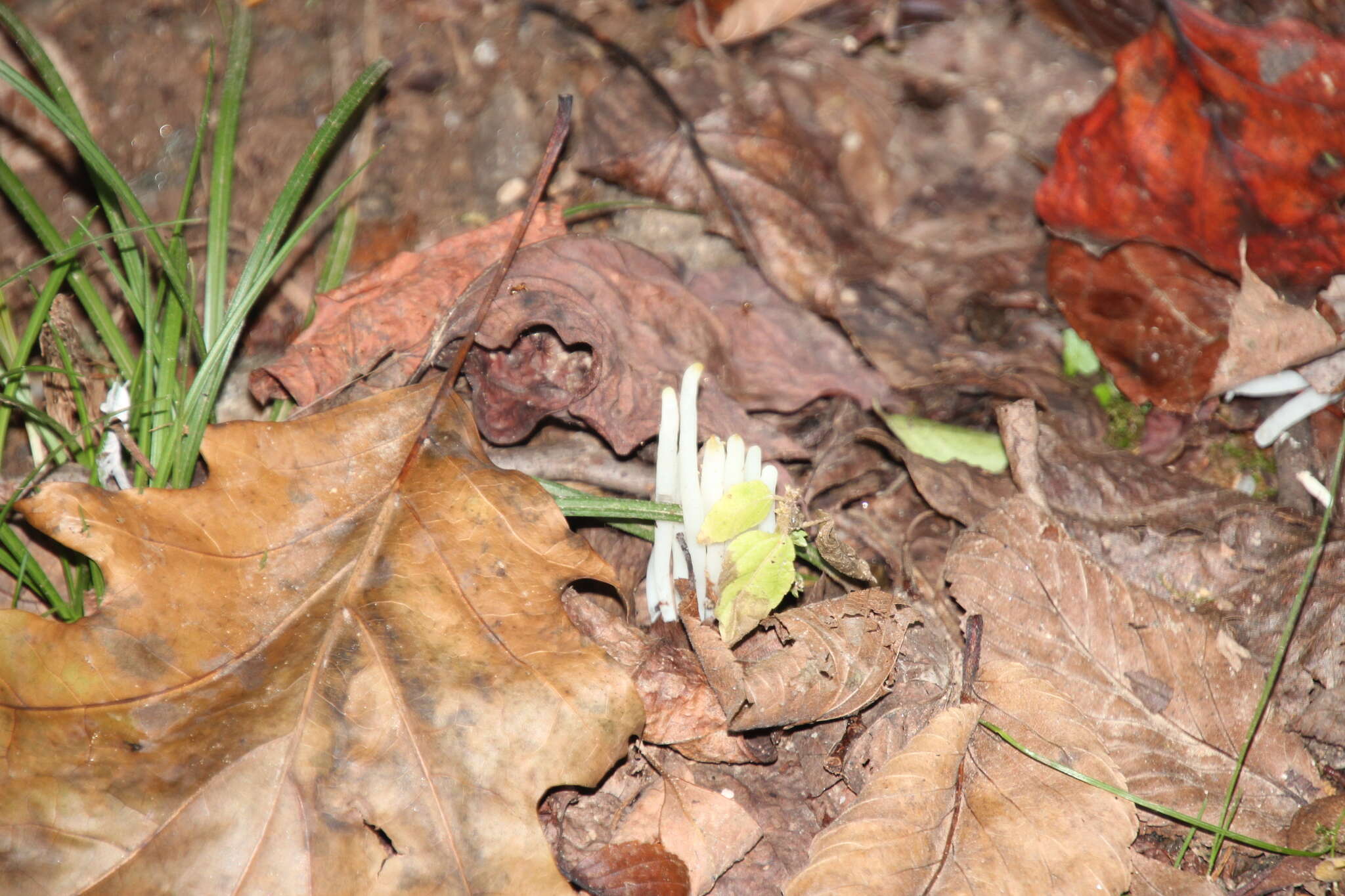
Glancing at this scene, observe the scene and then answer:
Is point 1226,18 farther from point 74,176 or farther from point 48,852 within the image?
point 48,852

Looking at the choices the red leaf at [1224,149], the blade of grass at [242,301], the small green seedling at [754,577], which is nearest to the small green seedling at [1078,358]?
the red leaf at [1224,149]

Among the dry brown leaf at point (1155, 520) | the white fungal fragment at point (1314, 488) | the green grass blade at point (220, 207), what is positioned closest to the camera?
the green grass blade at point (220, 207)

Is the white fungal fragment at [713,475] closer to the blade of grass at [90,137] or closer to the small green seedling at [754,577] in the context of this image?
the small green seedling at [754,577]

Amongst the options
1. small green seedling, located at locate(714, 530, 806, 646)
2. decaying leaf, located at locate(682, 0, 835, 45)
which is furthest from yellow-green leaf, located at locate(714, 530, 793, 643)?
decaying leaf, located at locate(682, 0, 835, 45)

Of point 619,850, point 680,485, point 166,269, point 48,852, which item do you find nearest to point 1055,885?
point 619,850

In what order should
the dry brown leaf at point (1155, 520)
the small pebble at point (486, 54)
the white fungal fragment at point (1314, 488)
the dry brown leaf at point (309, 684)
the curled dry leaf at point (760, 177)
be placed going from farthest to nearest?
the small pebble at point (486, 54) < the curled dry leaf at point (760, 177) < the white fungal fragment at point (1314, 488) < the dry brown leaf at point (1155, 520) < the dry brown leaf at point (309, 684)

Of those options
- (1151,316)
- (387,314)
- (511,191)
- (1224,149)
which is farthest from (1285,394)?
(387,314)

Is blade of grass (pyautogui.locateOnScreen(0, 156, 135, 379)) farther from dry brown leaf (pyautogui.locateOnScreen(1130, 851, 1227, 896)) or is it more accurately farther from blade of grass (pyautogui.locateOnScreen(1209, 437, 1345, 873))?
blade of grass (pyautogui.locateOnScreen(1209, 437, 1345, 873))

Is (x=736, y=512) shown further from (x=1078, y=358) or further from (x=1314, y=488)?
(x=1314, y=488)
